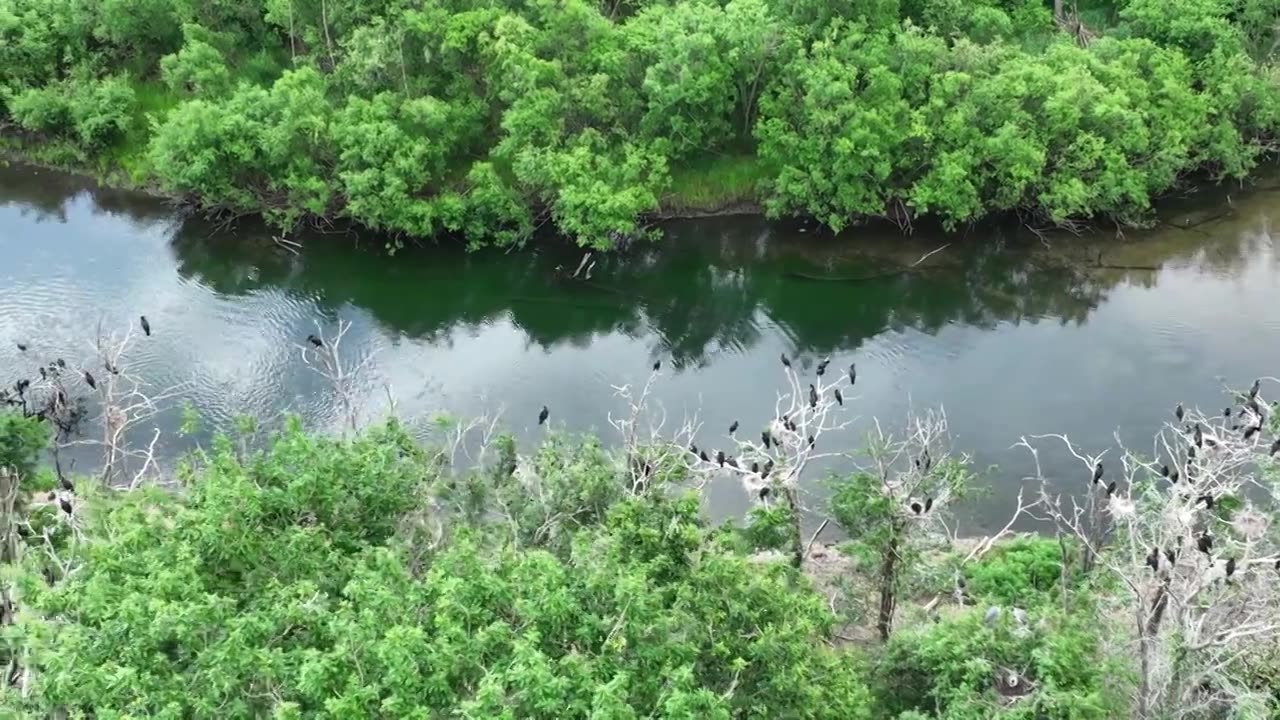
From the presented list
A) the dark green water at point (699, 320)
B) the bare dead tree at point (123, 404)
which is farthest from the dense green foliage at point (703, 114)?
the bare dead tree at point (123, 404)

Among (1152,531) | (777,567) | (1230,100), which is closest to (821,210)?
(1230,100)

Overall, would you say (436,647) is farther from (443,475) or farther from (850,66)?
(850,66)

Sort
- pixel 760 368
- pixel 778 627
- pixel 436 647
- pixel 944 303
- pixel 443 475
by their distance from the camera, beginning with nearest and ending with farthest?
pixel 436 647 < pixel 778 627 < pixel 443 475 < pixel 760 368 < pixel 944 303

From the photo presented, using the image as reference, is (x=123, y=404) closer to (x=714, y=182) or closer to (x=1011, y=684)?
(x=714, y=182)

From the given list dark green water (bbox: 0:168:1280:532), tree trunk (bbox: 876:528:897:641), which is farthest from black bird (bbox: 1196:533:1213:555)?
dark green water (bbox: 0:168:1280:532)

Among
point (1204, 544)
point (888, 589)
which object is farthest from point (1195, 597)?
point (888, 589)
